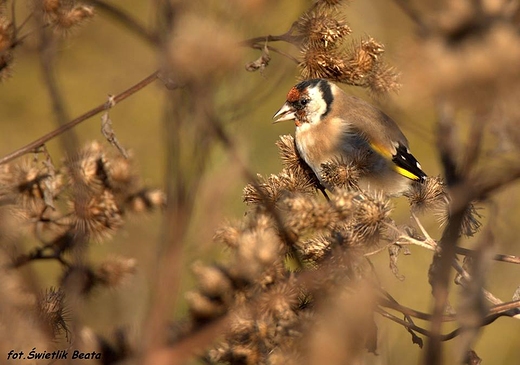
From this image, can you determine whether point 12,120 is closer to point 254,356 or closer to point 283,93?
point 283,93

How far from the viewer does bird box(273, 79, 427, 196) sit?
2986 millimetres

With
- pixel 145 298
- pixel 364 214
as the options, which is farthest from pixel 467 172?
pixel 145 298

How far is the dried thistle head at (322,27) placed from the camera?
1.82 m

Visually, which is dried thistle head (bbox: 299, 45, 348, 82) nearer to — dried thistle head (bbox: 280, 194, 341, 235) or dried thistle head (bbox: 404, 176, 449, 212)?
dried thistle head (bbox: 404, 176, 449, 212)

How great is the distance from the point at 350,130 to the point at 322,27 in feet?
4.43

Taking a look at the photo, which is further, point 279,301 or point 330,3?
point 330,3

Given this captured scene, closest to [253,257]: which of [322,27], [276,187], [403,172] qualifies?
[276,187]

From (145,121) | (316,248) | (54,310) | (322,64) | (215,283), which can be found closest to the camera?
(215,283)

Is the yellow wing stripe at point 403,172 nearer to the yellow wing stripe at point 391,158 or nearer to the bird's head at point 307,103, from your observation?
the yellow wing stripe at point 391,158

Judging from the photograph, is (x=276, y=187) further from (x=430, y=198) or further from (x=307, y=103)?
(x=307, y=103)

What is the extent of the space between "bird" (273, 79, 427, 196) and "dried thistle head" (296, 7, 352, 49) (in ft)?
3.16

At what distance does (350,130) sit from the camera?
10.3 feet

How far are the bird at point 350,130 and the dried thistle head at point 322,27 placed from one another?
3.16 feet

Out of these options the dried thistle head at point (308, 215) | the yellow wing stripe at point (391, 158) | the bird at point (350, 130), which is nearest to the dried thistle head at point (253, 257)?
the dried thistle head at point (308, 215)
